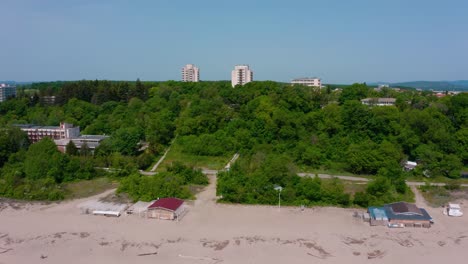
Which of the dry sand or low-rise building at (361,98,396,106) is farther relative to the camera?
low-rise building at (361,98,396,106)

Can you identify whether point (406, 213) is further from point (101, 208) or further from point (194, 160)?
point (194, 160)

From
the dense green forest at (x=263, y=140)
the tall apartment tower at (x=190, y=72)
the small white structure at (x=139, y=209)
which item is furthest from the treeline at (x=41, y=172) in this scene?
the tall apartment tower at (x=190, y=72)

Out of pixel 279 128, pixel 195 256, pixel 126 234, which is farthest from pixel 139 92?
pixel 195 256

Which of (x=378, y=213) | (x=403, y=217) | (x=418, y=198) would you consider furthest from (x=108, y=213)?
(x=418, y=198)

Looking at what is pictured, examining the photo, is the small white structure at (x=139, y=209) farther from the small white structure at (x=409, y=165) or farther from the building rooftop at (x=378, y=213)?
the small white structure at (x=409, y=165)

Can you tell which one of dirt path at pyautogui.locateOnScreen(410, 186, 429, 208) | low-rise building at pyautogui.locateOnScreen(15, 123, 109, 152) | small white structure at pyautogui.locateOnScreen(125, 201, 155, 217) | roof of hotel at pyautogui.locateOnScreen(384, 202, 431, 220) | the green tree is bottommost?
dirt path at pyautogui.locateOnScreen(410, 186, 429, 208)

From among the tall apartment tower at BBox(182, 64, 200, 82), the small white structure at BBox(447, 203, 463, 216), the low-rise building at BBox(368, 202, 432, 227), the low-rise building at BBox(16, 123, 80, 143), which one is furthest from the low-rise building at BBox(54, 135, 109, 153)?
the tall apartment tower at BBox(182, 64, 200, 82)

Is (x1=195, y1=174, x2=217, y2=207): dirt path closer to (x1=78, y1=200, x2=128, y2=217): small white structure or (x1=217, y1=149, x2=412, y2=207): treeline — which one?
(x1=217, y1=149, x2=412, y2=207): treeline

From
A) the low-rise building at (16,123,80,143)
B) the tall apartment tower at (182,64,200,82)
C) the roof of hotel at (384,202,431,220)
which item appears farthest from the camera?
the tall apartment tower at (182,64,200,82)
